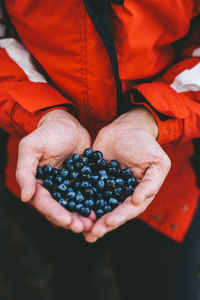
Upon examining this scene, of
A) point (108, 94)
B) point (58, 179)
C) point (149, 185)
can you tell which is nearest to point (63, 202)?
point (58, 179)

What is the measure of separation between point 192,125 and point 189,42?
1.53 feet

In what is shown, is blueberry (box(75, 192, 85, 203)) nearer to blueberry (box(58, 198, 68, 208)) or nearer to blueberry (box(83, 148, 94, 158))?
blueberry (box(58, 198, 68, 208))

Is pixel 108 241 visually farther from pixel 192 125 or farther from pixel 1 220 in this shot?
pixel 1 220

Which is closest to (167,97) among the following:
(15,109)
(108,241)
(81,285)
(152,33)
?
(152,33)

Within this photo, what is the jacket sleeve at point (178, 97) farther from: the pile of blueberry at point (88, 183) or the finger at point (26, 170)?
the finger at point (26, 170)

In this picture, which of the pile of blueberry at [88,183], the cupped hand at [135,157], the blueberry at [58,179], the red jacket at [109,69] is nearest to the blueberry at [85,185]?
the pile of blueberry at [88,183]

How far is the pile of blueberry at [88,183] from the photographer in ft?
4.27

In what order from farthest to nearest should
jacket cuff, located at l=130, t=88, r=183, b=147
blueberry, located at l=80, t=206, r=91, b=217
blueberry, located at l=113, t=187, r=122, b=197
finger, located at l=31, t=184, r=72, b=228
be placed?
jacket cuff, located at l=130, t=88, r=183, b=147 → blueberry, located at l=113, t=187, r=122, b=197 → blueberry, located at l=80, t=206, r=91, b=217 → finger, located at l=31, t=184, r=72, b=228

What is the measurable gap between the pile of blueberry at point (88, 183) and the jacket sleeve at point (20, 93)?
29 centimetres

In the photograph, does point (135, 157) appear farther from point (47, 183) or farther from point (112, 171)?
point (47, 183)

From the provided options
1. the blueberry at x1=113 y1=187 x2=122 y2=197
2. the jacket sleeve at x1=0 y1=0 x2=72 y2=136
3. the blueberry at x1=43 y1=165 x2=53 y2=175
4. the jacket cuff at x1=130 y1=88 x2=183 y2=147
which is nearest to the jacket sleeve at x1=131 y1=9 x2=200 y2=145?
the jacket cuff at x1=130 y1=88 x2=183 y2=147

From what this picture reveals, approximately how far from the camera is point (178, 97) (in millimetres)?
1403

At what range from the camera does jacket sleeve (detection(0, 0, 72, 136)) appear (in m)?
1.45

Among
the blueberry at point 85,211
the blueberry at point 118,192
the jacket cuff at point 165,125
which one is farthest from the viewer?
the jacket cuff at point 165,125
